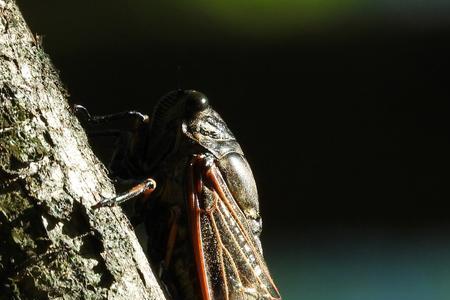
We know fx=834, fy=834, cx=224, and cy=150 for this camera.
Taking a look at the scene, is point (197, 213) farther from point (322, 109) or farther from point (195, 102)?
point (322, 109)

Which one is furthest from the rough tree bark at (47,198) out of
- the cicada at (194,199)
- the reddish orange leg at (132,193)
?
the cicada at (194,199)

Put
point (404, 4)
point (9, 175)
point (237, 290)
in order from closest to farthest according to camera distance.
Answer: point (9, 175)
point (237, 290)
point (404, 4)

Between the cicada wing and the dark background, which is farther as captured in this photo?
the dark background

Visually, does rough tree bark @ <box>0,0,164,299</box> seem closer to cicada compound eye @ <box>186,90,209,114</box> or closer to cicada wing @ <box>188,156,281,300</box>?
cicada wing @ <box>188,156,281,300</box>

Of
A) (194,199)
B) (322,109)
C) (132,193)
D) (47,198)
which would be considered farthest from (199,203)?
(322,109)

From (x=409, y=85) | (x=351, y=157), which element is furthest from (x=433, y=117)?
(x=351, y=157)

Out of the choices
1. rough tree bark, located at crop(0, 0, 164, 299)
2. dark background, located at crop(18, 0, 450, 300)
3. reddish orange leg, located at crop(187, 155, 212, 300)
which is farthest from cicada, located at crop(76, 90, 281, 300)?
dark background, located at crop(18, 0, 450, 300)

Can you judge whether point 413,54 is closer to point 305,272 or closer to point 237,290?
point 305,272

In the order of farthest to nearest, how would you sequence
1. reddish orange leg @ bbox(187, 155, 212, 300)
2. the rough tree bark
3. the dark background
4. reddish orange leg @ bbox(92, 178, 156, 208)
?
the dark background → reddish orange leg @ bbox(187, 155, 212, 300) → reddish orange leg @ bbox(92, 178, 156, 208) → the rough tree bark
